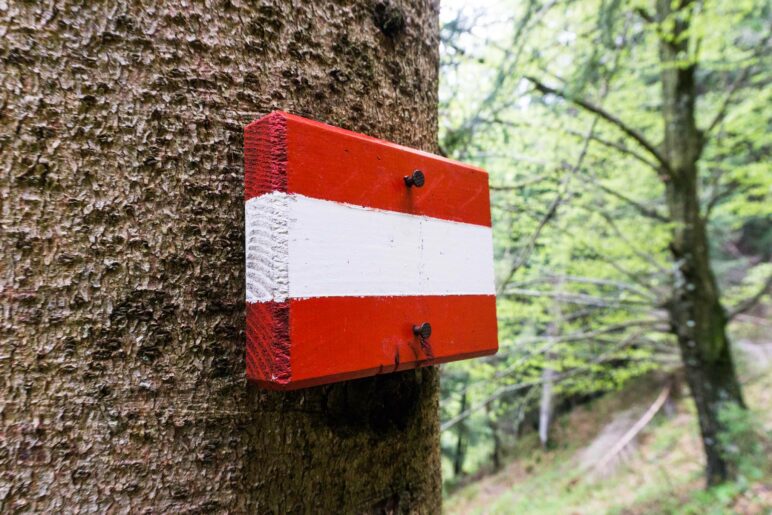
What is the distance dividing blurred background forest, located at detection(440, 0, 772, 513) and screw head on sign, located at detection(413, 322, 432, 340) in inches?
80.4

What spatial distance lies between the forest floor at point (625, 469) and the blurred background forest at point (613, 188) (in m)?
0.06

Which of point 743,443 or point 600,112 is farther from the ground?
point 600,112

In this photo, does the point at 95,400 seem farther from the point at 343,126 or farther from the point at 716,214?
the point at 716,214

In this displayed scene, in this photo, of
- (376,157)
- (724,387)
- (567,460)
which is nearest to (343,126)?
(376,157)

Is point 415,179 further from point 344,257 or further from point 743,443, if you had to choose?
point 743,443

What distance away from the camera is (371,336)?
0.67m

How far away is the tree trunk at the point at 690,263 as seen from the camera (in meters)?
4.57

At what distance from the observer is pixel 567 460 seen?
9867 mm

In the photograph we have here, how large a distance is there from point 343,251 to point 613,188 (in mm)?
5125

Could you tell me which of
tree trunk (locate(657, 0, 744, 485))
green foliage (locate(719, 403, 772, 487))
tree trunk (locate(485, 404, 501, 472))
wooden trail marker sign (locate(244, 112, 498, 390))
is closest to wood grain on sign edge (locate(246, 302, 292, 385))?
wooden trail marker sign (locate(244, 112, 498, 390))

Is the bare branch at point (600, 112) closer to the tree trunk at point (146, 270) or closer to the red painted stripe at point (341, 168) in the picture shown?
the red painted stripe at point (341, 168)

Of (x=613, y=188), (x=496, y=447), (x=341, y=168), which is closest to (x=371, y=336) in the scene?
(x=341, y=168)

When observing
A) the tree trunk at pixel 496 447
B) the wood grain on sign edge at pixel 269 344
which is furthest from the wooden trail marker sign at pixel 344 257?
the tree trunk at pixel 496 447

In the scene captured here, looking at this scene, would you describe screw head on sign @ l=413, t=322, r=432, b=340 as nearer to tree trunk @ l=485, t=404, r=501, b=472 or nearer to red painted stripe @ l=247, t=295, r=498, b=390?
red painted stripe @ l=247, t=295, r=498, b=390
